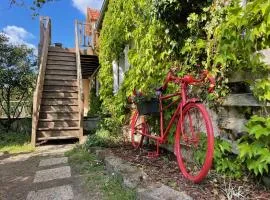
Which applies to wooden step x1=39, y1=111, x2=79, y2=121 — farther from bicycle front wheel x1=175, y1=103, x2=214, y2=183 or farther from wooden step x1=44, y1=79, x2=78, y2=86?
bicycle front wheel x1=175, y1=103, x2=214, y2=183

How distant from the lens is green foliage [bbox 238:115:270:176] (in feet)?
7.52

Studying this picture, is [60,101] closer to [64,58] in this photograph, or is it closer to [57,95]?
[57,95]

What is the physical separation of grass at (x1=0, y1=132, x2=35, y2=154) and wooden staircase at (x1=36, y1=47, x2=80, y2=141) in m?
0.43

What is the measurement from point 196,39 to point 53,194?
256 centimetres

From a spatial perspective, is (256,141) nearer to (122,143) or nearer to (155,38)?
(155,38)

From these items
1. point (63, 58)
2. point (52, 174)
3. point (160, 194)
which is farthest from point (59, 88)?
Result: point (160, 194)

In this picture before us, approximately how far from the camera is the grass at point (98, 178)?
115 inches

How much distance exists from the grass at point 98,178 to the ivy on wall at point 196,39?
145 cm

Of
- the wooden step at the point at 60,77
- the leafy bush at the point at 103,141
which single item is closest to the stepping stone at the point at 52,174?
the leafy bush at the point at 103,141

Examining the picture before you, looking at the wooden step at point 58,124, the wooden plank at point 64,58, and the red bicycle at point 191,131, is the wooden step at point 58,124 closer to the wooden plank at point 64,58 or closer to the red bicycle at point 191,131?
the wooden plank at point 64,58

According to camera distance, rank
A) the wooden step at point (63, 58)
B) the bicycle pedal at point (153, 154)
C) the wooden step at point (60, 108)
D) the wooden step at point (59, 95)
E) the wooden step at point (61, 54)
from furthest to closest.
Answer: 1. the wooden step at point (61, 54)
2. the wooden step at point (63, 58)
3. the wooden step at point (59, 95)
4. the wooden step at point (60, 108)
5. the bicycle pedal at point (153, 154)

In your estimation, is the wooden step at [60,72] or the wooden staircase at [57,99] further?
the wooden step at [60,72]

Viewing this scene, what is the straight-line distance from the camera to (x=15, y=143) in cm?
698

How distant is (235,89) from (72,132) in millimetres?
5062
